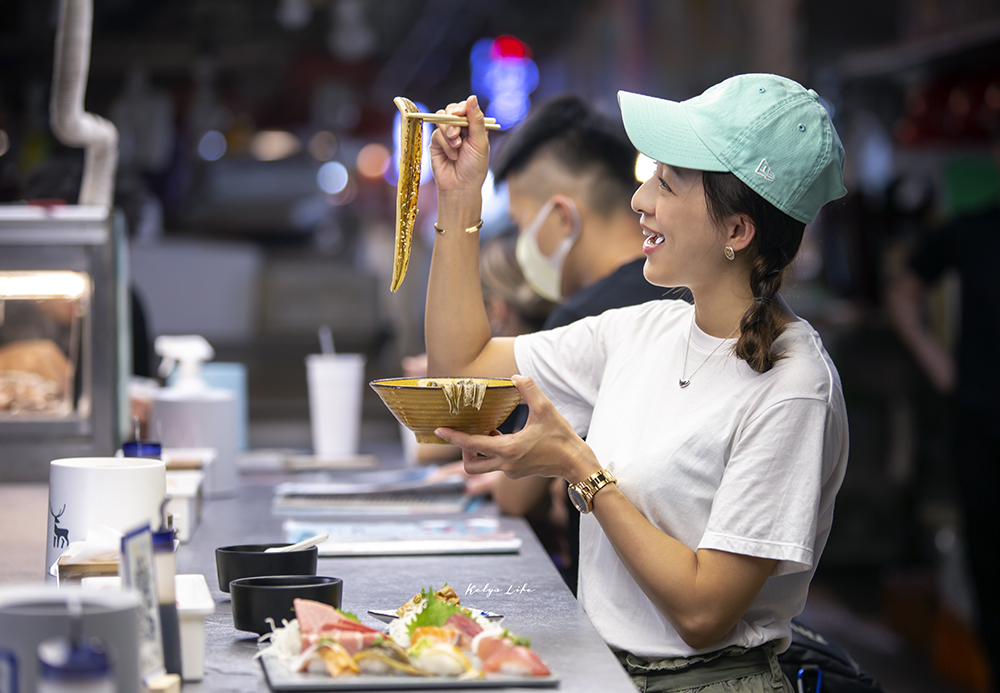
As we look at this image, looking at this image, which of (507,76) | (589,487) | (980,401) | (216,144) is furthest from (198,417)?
(216,144)

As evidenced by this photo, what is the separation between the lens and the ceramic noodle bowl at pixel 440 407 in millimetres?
1405

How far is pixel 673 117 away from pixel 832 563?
492cm

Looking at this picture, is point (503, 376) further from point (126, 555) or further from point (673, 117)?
point (126, 555)

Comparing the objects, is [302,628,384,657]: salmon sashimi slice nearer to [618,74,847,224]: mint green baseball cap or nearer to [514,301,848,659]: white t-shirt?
[514,301,848,659]: white t-shirt

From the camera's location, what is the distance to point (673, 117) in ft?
5.12

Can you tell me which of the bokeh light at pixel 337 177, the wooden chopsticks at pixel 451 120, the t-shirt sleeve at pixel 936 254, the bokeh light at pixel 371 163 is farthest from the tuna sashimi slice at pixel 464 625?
the bokeh light at pixel 371 163

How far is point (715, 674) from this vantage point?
1.50m

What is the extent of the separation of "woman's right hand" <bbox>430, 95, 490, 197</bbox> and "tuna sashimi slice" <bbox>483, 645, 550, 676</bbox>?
Answer: 0.95 metres

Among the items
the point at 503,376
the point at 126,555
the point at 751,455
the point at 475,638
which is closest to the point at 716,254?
the point at 751,455

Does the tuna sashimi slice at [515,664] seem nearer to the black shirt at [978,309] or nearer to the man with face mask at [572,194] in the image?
the man with face mask at [572,194]

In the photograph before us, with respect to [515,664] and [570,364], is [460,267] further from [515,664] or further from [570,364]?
[515,664]

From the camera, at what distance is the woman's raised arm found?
183 cm

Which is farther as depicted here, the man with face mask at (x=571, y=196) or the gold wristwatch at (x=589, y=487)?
the man with face mask at (x=571, y=196)

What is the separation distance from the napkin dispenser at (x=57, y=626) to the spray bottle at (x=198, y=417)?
58.9 inches
